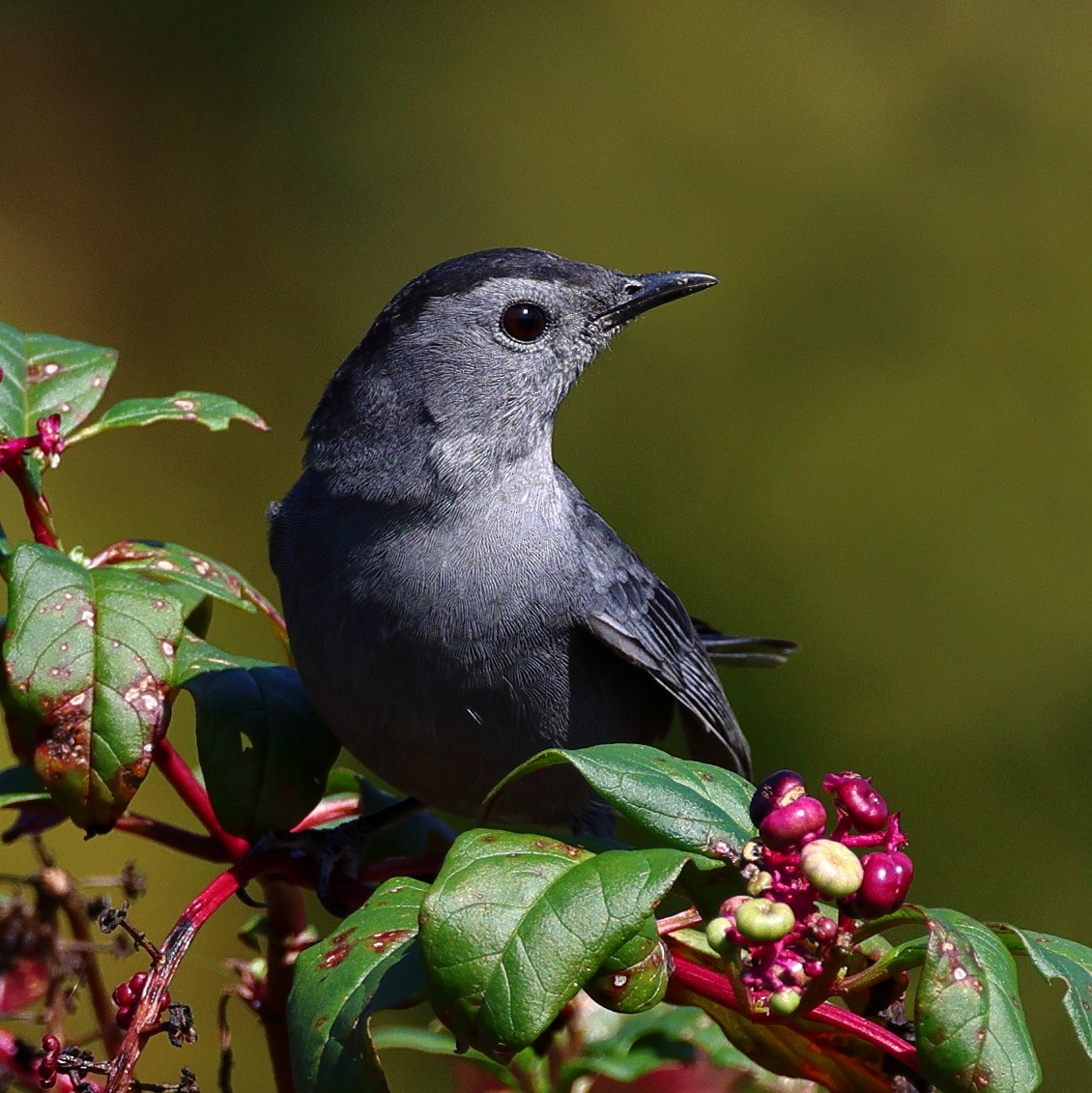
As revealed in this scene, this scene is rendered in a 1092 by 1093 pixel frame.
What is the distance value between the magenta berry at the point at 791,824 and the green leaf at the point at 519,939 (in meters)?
0.10

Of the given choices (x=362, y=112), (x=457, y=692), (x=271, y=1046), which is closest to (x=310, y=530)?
(x=457, y=692)

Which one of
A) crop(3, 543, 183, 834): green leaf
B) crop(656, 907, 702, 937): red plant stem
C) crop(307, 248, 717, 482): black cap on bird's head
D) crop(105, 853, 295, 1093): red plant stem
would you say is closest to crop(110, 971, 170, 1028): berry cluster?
crop(105, 853, 295, 1093): red plant stem

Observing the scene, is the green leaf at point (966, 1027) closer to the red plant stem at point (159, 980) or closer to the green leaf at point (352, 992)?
the green leaf at point (352, 992)

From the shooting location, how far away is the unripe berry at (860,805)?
164 cm

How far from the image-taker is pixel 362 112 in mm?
7023

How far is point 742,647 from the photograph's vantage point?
473cm

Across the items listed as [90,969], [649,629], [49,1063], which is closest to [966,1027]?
[49,1063]

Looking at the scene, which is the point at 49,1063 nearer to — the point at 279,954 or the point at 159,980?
the point at 159,980

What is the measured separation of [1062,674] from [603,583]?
2.71m

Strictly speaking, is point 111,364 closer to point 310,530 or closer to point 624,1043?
point 310,530

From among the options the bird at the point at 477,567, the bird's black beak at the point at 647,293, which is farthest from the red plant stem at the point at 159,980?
the bird's black beak at the point at 647,293

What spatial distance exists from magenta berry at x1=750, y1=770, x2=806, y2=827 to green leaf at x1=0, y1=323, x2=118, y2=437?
56.2 inches

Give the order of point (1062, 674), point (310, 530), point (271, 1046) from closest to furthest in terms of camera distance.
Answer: point (271, 1046) < point (310, 530) < point (1062, 674)

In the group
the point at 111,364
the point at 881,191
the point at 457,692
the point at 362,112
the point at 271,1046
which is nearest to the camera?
the point at 271,1046
